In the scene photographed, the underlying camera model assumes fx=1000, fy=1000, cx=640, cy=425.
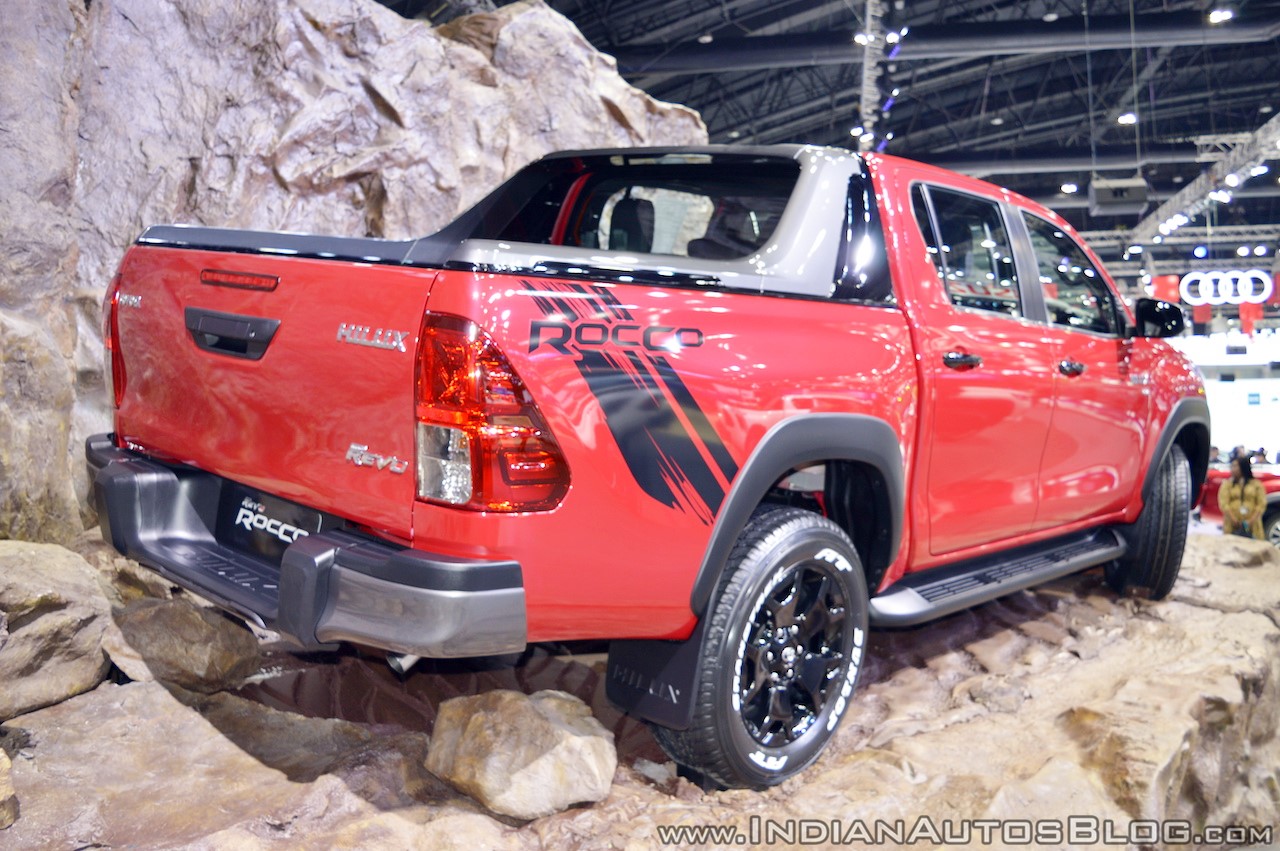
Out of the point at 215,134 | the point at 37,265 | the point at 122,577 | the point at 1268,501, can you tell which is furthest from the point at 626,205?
the point at 1268,501

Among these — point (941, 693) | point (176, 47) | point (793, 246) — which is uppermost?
point (176, 47)

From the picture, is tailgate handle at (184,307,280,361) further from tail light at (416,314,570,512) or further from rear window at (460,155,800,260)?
rear window at (460,155,800,260)

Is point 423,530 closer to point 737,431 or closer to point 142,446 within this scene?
point 737,431

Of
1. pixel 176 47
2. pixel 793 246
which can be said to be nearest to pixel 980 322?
pixel 793 246

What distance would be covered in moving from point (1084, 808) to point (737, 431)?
4.48 ft

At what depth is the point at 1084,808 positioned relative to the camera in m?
2.58

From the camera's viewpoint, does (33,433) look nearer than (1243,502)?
Yes

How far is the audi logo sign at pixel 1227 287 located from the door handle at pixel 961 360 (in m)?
18.9

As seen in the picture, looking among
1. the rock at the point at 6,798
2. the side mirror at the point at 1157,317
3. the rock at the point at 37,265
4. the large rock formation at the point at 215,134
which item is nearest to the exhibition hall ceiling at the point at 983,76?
the large rock formation at the point at 215,134

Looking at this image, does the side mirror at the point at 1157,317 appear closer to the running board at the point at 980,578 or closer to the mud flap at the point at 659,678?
the running board at the point at 980,578

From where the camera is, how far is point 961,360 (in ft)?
9.85

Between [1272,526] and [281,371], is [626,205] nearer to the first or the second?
[281,371]

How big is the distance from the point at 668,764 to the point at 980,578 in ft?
4.18

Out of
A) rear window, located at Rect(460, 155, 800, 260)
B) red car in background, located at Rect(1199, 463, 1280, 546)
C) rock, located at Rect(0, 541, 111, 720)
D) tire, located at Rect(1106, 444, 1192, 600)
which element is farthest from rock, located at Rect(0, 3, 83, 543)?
red car in background, located at Rect(1199, 463, 1280, 546)
